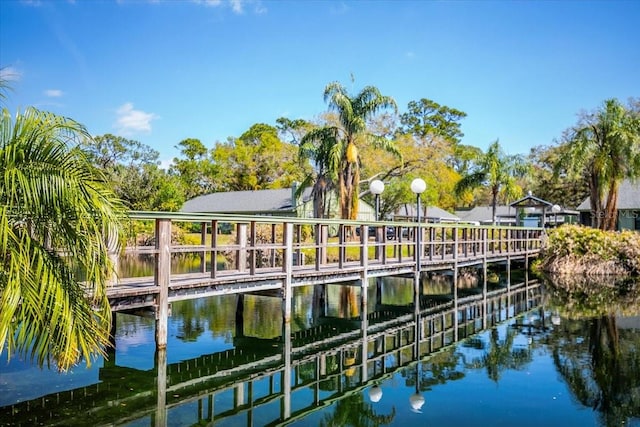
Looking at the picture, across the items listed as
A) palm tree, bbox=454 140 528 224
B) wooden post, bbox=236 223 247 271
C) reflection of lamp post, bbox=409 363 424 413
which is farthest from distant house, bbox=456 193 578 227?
reflection of lamp post, bbox=409 363 424 413

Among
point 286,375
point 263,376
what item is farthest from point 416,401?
point 263,376

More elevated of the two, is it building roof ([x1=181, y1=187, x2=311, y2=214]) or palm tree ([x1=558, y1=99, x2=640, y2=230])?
palm tree ([x1=558, y1=99, x2=640, y2=230])

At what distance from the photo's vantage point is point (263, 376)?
30.2ft

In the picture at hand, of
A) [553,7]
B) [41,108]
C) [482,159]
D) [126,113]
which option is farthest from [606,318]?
[126,113]

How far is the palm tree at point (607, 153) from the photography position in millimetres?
27469

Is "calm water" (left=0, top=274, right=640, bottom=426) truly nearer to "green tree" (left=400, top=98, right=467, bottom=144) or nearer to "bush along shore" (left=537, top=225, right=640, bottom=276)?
"bush along shore" (left=537, top=225, right=640, bottom=276)

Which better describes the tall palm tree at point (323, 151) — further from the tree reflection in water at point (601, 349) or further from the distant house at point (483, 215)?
the distant house at point (483, 215)

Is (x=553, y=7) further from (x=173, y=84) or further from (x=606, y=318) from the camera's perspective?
(x=173, y=84)

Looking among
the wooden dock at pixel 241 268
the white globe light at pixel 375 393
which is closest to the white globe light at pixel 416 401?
the white globe light at pixel 375 393

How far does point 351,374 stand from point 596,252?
1878 cm

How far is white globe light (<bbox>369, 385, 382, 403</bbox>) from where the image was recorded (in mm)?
8039

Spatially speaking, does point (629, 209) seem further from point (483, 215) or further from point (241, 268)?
point (241, 268)

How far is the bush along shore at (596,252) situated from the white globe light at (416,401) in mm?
19071

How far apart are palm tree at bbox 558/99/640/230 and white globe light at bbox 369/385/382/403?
23815 millimetres
